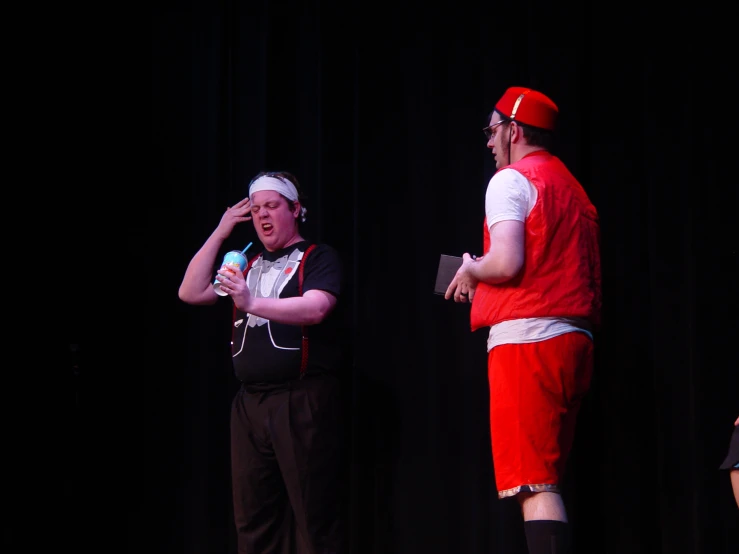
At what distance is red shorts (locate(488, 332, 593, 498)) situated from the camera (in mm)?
2170

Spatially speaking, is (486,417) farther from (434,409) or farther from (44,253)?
(44,253)

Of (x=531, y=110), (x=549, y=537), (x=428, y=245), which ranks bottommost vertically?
(x=549, y=537)

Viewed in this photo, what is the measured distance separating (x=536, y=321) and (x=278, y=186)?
113 centimetres

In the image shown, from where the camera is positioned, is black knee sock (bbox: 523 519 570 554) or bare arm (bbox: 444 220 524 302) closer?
black knee sock (bbox: 523 519 570 554)

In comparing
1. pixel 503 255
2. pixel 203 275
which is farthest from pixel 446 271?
pixel 203 275

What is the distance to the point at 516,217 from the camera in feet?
7.36

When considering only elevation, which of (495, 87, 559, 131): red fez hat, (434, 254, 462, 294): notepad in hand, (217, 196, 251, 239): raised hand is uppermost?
(495, 87, 559, 131): red fez hat

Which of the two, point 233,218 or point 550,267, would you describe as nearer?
point 550,267

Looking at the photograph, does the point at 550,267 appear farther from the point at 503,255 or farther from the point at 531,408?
the point at 531,408

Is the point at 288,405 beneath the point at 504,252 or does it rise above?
beneath

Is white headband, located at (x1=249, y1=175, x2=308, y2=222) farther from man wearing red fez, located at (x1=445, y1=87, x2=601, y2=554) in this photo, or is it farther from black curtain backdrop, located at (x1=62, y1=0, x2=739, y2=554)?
man wearing red fez, located at (x1=445, y1=87, x2=601, y2=554)

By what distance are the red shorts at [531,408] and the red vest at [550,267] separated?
9 centimetres

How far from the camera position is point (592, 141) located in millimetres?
3051

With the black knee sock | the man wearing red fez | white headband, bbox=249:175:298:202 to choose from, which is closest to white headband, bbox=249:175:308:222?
white headband, bbox=249:175:298:202
